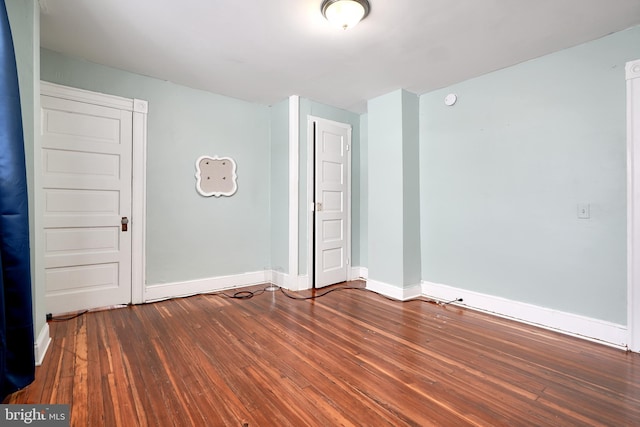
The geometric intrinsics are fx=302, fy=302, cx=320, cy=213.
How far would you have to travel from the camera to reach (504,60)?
2.97m

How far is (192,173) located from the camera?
12.3 feet

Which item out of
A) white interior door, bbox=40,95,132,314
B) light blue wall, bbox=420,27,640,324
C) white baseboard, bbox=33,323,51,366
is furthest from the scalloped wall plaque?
light blue wall, bbox=420,27,640,324

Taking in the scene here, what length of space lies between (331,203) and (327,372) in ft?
8.56

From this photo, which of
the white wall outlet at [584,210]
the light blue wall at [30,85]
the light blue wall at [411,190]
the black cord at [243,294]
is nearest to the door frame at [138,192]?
the black cord at [243,294]

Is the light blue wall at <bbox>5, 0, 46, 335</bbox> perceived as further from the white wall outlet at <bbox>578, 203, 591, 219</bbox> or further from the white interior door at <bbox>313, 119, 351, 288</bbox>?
the white wall outlet at <bbox>578, 203, 591, 219</bbox>

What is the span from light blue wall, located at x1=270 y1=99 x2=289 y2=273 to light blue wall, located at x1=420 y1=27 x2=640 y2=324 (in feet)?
6.07

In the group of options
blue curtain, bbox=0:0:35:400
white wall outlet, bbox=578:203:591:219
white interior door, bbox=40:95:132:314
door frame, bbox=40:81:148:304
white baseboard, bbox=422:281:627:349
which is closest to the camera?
blue curtain, bbox=0:0:35:400

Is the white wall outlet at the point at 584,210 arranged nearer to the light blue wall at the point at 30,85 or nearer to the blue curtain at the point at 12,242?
the blue curtain at the point at 12,242

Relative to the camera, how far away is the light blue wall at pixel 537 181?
2.52 meters

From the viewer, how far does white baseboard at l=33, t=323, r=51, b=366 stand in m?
2.06

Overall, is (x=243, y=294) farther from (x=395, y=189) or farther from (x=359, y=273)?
(x=395, y=189)

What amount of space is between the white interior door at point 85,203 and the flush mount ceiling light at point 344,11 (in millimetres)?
2455

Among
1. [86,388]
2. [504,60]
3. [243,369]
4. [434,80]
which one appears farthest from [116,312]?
[504,60]

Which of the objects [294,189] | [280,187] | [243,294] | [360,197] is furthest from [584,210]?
[243,294]
